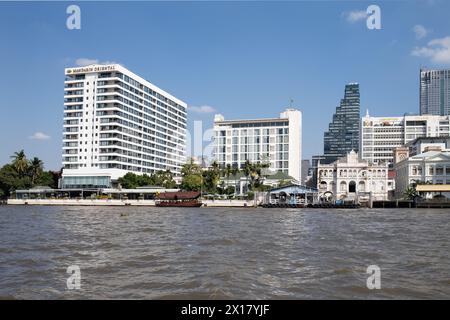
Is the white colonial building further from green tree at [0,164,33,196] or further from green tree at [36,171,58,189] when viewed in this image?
green tree at [0,164,33,196]

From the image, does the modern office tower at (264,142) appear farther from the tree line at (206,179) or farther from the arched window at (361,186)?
the arched window at (361,186)

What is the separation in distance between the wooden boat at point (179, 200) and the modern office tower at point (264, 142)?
243 ft

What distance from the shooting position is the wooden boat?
102 metres

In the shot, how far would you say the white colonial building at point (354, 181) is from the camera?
125 m

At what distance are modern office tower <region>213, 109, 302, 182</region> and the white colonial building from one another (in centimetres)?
4801

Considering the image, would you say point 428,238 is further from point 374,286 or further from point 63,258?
point 63,258

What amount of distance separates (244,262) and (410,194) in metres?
Result: 101

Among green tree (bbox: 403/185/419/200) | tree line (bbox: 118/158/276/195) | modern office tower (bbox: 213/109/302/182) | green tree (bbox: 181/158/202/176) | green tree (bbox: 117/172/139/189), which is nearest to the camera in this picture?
green tree (bbox: 403/185/419/200)

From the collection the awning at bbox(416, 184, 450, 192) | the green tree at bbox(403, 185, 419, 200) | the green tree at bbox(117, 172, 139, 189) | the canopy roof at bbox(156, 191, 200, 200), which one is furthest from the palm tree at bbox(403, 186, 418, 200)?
the green tree at bbox(117, 172, 139, 189)

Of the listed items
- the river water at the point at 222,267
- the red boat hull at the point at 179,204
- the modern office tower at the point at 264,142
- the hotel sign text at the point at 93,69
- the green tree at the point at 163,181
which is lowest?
the red boat hull at the point at 179,204

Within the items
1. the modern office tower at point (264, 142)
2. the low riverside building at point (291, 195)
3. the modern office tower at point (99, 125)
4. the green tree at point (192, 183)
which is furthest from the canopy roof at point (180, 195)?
the modern office tower at point (264, 142)

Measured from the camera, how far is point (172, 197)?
106m

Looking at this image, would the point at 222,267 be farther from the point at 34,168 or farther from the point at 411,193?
the point at 34,168
